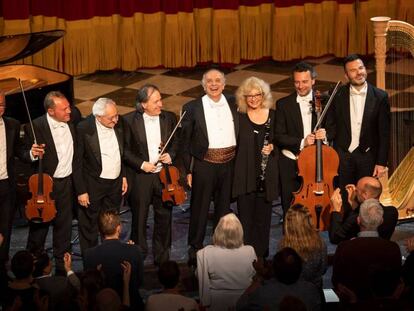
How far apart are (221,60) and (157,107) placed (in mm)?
5408

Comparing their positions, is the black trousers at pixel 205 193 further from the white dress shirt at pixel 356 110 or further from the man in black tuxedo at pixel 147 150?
the white dress shirt at pixel 356 110

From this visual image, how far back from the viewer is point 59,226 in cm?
732

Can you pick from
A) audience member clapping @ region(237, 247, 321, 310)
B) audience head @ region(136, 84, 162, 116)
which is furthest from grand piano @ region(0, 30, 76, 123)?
audience member clapping @ region(237, 247, 321, 310)

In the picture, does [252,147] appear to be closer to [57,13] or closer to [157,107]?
[157,107]

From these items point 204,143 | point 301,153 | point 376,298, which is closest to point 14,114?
point 204,143

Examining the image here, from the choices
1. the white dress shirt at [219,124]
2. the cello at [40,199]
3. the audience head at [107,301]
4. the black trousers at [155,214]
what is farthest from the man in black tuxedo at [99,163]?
the audience head at [107,301]

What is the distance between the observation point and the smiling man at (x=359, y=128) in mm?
7383

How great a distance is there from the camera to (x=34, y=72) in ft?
31.6

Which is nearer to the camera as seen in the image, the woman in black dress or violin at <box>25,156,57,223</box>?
violin at <box>25,156,57,223</box>

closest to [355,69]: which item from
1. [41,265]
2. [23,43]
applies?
[41,265]

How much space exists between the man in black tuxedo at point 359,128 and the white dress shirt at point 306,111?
0.19 m

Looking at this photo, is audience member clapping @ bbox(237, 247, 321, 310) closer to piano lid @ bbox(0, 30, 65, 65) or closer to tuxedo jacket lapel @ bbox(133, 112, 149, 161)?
tuxedo jacket lapel @ bbox(133, 112, 149, 161)

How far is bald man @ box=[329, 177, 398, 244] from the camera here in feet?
20.7

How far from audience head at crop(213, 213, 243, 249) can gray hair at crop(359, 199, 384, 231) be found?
707 millimetres
